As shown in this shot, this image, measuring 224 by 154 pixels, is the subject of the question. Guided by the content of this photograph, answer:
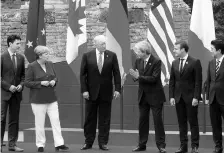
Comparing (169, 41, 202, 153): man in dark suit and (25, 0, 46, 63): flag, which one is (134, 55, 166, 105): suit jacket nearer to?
(169, 41, 202, 153): man in dark suit

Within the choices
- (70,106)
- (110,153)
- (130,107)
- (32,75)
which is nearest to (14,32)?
(70,106)

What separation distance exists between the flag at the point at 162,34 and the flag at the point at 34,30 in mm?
2080

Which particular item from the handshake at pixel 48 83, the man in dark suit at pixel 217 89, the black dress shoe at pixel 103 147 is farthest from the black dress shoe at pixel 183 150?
the handshake at pixel 48 83

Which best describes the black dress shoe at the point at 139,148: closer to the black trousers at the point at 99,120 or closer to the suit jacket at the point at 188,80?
the black trousers at the point at 99,120

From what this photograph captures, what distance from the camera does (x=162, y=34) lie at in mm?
11836

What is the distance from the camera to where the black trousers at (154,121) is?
10156 mm

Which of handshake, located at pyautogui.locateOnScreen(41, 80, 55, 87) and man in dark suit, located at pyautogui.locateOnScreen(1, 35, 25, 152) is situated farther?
man in dark suit, located at pyautogui.locateOnScreen(1, 35, 25, 152)

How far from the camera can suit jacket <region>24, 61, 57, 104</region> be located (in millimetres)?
10023

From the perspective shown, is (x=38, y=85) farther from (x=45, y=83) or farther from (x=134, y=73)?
(x=134, y=73)

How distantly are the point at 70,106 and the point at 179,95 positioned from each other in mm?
3843

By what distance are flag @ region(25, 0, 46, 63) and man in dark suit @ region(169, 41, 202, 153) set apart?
320cm

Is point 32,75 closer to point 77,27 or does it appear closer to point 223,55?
point 77,27

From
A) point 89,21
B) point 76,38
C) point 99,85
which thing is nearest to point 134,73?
point 99,85

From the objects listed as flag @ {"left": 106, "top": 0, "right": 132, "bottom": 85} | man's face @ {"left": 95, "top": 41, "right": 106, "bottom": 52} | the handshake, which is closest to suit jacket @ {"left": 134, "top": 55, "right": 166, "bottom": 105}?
man's face @ {"left": 95, "top": 41, "right": 106, "bottom": 52}
